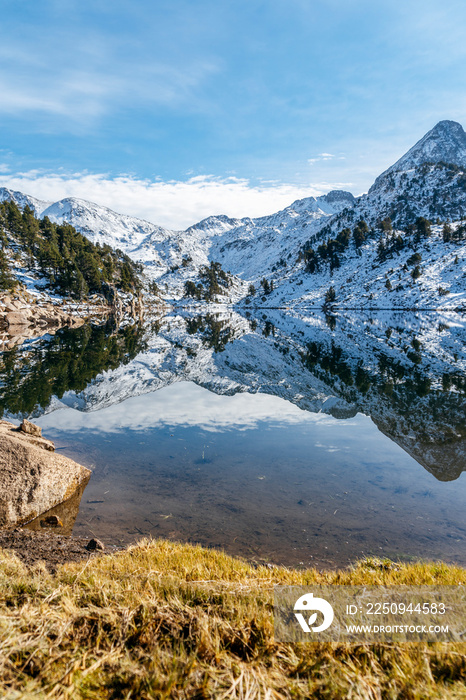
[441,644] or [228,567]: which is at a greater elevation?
[441,644]

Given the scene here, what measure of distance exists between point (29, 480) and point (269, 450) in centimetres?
889

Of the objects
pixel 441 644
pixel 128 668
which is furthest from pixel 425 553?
pixel 128 668

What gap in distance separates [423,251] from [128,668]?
179 metres

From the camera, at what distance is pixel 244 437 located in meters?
16.2

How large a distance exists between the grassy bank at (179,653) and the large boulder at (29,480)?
22.6ft

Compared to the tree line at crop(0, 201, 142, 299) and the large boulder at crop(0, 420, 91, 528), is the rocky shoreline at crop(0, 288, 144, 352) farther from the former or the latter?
the large boulder at crop(0, 420, 91, 528)

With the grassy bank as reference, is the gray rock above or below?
below

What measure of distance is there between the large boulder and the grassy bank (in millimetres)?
6887

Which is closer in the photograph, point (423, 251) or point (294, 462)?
point (294, 462)

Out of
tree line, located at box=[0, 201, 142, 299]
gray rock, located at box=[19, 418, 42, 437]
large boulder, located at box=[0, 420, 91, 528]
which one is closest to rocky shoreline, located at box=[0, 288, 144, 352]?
tree line, located at box=[0, 201, 142, 299]

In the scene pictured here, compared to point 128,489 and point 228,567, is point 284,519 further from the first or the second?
point 128,489

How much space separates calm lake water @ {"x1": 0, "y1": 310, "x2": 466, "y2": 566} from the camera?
356 inches

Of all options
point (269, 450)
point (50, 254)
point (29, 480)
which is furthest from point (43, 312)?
point (269, 450)

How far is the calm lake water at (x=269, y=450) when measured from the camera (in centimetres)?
903
